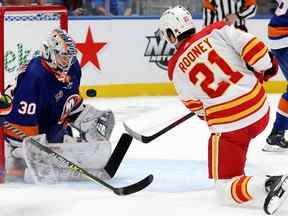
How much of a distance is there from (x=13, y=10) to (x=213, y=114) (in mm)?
1077

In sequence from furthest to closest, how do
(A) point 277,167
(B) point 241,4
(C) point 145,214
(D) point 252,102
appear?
1. (B) point 241,4
2. (A) point 277,167
3. (D) point 252,102
4. (C) point 145,214

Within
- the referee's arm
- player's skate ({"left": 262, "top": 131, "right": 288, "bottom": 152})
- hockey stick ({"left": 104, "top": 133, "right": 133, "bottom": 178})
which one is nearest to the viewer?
hockey stick ({"left": 104, "top": 133, "right": 133, "bottom": 178})

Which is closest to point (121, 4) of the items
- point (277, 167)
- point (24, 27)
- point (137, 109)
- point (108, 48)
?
point (108, 48)

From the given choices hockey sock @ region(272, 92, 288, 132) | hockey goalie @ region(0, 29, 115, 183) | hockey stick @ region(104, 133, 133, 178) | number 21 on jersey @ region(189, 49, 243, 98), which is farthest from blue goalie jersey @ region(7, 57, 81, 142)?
hockey sock @ region(272, 92, 288, 132)

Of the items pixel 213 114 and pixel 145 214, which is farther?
pixel 213 114

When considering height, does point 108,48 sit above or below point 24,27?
below

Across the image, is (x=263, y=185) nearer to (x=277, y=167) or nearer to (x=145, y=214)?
(x=145, y=214)

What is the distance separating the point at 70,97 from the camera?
416cm

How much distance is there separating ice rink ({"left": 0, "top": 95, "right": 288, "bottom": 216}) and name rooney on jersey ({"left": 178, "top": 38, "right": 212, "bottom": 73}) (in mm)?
550

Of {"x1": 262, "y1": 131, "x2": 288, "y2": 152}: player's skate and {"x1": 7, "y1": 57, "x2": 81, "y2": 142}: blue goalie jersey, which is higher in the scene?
{"x1": 7, "y1": 57, "x2": 81, "y2": 142}: blue goalie jersey

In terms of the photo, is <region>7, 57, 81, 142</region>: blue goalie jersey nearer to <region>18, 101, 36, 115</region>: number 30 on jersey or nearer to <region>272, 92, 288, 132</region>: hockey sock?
<region>18, 101, 36, 115</region>: number 30 on jersey

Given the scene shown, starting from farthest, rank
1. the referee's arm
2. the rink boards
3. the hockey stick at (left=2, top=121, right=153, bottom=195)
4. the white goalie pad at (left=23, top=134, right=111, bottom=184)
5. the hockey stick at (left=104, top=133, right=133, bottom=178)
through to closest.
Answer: the rink boards
the referee's arm
the hockey stick at (left=104, top=133, right=133, bottom=178)
the white goalie pad at (left=23, top=134, right=111, bottom=184)
the hockey stick at (left=2, top=121, right=153, bottom=195)

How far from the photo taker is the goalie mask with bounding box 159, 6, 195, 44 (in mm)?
3482

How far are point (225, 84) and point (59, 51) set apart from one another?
826mm
